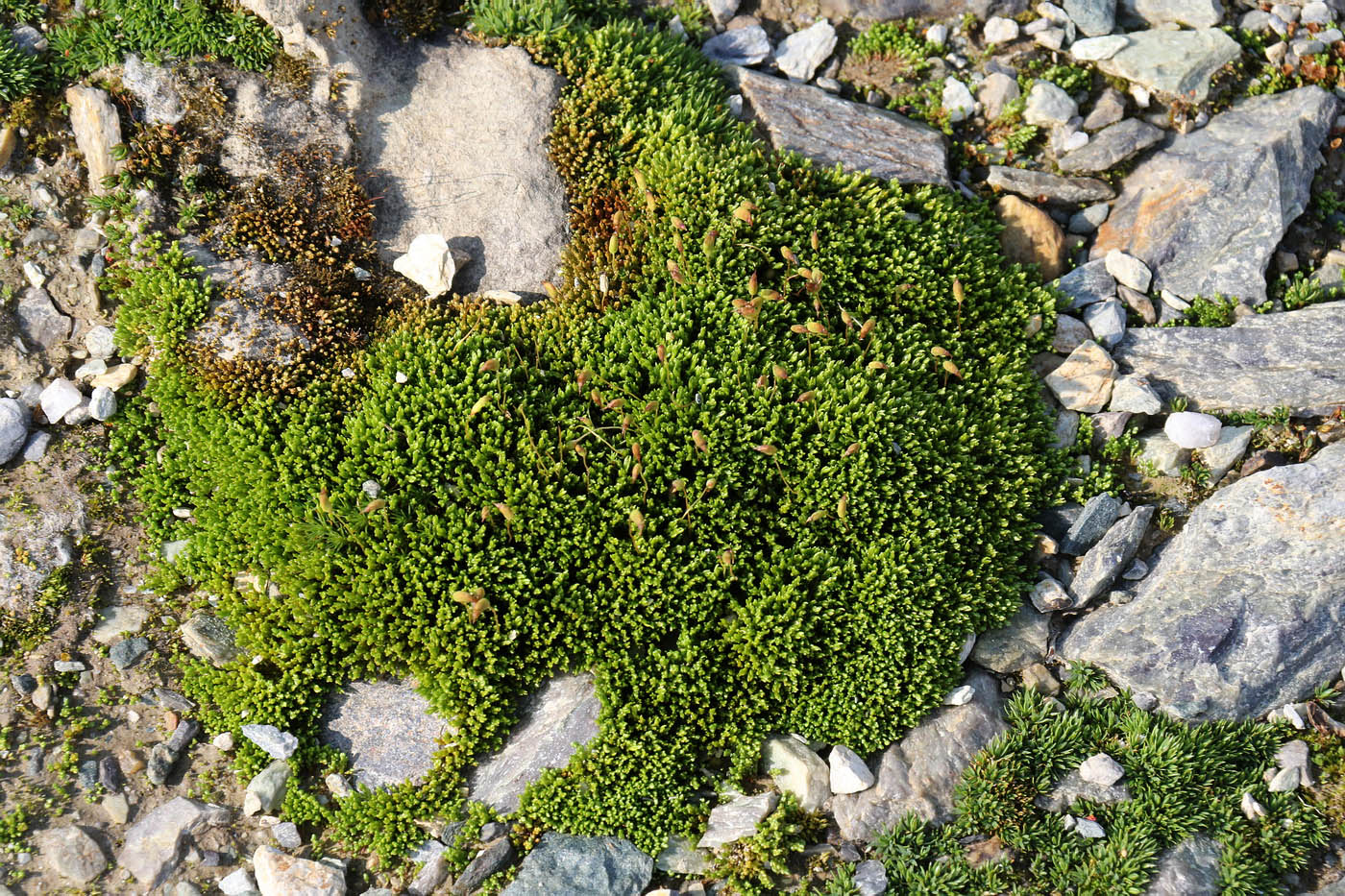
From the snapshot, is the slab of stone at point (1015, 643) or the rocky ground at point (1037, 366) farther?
the slab of stone at point (1015, 643)

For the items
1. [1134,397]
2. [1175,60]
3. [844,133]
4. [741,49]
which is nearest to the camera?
[1134,397]

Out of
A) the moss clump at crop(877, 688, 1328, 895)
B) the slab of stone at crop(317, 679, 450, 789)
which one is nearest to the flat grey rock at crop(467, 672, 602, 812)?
the slab of stone at crop(317, 679, 450, 789)

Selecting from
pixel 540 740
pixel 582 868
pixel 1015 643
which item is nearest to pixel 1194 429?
pixel 1015 643

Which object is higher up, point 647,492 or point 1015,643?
point 647,492

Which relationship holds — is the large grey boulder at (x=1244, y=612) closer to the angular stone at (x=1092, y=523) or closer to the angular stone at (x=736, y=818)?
the angular stone at (x=1092, y=523)

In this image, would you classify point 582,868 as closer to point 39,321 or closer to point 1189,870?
point 1189,870

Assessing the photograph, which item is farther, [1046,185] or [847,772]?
[1046,185]

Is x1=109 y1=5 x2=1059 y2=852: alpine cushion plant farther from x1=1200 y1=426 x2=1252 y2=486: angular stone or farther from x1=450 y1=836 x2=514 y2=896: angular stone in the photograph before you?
x1=1200 y1=426 x2=1252 y2=486: angular stone

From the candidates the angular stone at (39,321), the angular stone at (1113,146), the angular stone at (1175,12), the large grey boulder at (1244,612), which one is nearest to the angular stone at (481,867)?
the large grey boulder at (1244,612)
